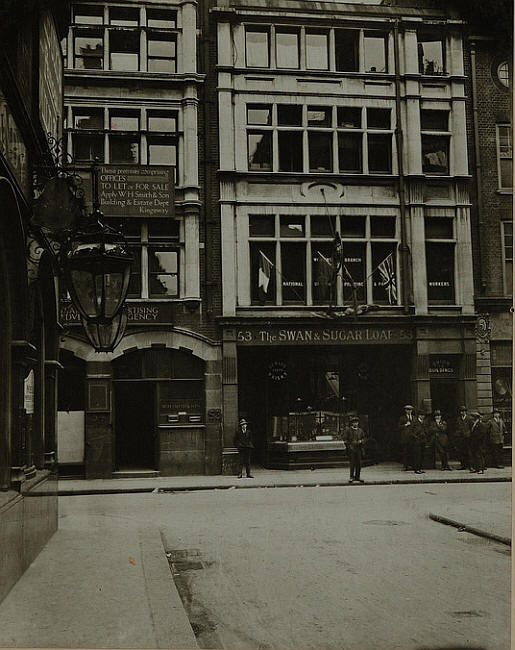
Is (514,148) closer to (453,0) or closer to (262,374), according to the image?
(453,0)

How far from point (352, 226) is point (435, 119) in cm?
112

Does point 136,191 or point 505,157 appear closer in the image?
point 505,157

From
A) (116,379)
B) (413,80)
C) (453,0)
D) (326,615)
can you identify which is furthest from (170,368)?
(453,0)

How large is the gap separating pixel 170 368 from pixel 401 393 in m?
1.94

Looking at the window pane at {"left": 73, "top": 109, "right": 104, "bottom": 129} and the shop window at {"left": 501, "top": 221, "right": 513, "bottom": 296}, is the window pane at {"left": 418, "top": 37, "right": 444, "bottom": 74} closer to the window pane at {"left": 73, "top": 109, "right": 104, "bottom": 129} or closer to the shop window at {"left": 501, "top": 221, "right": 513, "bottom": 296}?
A: the shop window at {"left": 501, "top": 221, "right": 513, "bottom": 296}

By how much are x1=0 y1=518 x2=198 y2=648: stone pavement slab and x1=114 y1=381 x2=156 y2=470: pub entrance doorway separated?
78 centimetres

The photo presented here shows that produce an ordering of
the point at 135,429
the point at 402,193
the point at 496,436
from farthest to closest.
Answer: the point at 402,193
the point at 135,429
the point at 496,436

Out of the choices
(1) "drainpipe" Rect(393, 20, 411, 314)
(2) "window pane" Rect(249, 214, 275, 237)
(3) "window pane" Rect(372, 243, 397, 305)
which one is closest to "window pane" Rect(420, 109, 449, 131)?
(1) "drainpipe" Rect(393, 20, 411, 314)

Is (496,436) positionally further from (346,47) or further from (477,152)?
(346,47)

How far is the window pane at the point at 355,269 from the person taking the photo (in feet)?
20.4

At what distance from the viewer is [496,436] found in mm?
5484

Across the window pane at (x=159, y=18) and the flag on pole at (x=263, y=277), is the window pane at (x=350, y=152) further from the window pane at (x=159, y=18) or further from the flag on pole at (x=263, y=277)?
the window pane at (x=159, y=18)

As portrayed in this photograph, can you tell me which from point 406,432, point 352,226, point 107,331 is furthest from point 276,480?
point 352,226

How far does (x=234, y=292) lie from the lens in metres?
6.46
